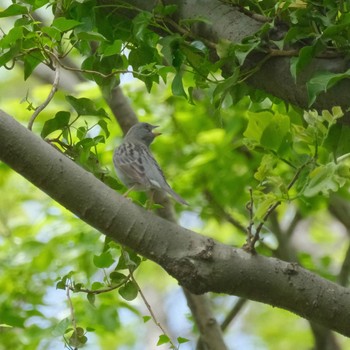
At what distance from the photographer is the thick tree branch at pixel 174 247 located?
7.68 feet

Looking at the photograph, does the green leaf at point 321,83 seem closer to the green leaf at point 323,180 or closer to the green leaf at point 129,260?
the green leaf at point 323,180

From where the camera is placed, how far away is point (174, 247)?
97.0 inches

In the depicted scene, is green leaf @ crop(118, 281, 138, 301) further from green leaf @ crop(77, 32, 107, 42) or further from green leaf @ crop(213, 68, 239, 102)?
green leaf @ crop(77, 32, 107, 42)

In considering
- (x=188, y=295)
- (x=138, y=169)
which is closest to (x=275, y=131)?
(x=138, y=169)

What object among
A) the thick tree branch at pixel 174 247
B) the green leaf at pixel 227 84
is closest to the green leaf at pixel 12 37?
the thick tree branch at pixel 174 247

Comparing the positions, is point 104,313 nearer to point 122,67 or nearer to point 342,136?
point 122,67

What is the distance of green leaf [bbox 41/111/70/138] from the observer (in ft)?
9.48

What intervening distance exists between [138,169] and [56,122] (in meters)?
0.79

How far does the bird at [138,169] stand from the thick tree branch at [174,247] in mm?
756

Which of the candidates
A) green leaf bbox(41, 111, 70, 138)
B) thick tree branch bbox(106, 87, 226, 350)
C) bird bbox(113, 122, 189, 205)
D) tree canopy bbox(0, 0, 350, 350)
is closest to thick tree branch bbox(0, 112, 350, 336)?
tree canopy bbox(0, 0, 350, 350)

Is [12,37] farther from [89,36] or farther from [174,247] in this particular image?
[174,247]

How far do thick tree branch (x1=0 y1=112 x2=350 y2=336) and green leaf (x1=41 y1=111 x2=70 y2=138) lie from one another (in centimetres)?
52

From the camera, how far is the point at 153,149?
5672mm

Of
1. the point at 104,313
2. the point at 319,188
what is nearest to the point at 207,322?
the point at 104,313
